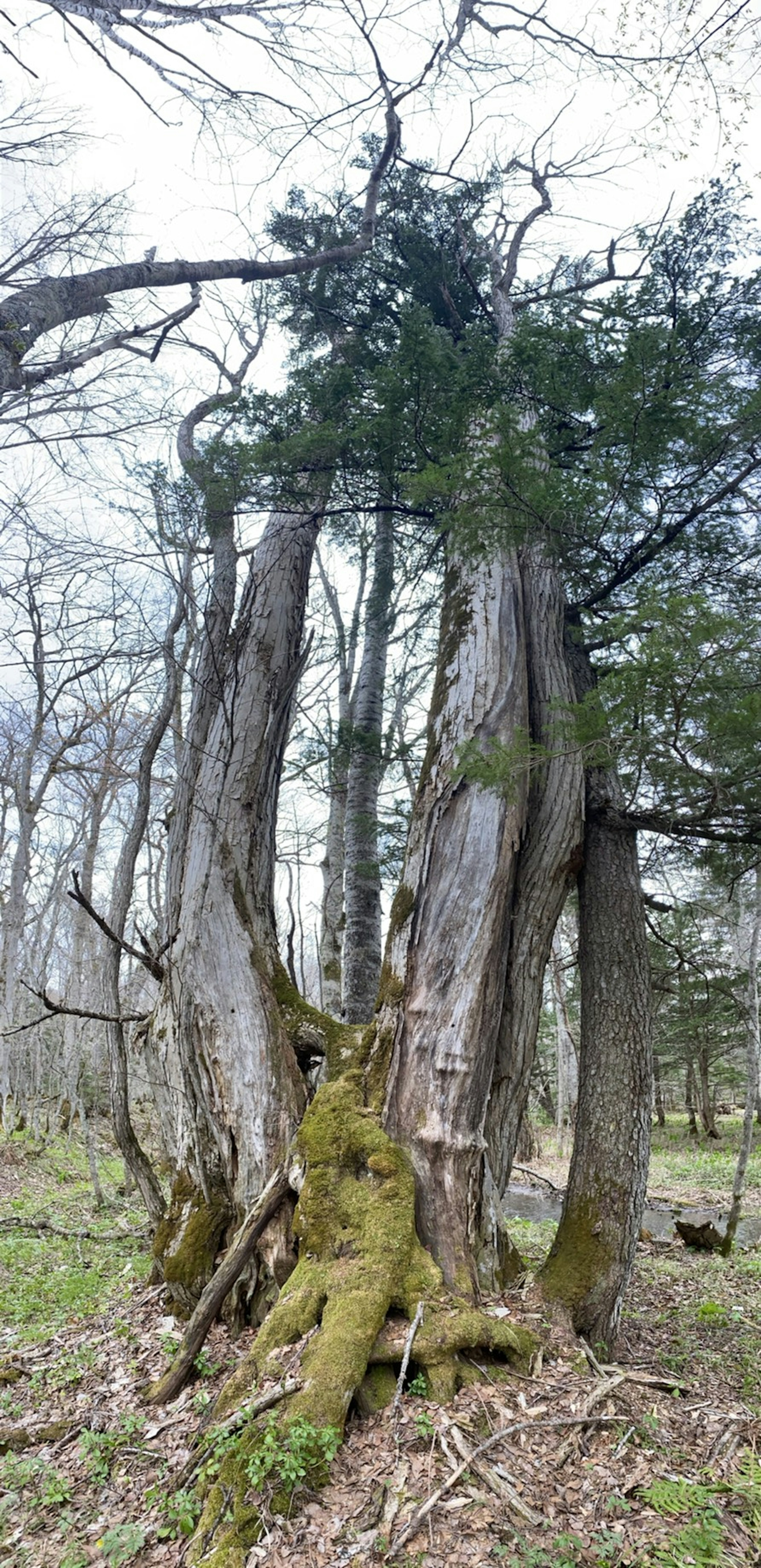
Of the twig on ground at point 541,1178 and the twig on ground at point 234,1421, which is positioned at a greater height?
the twig on ground at point 234,1421

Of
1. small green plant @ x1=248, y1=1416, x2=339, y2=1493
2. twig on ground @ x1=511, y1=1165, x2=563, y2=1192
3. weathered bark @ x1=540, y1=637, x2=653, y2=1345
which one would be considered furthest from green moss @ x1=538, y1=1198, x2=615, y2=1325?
twig on ground @ x1=511, y1=1165, x2=563, y2=1192

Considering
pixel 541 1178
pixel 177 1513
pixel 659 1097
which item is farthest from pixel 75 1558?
pixel 659 1097

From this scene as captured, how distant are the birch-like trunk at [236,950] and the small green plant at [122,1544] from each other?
1.71 m

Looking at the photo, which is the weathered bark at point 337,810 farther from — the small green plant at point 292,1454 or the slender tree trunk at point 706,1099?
the slender tree trunk at point 706,1099

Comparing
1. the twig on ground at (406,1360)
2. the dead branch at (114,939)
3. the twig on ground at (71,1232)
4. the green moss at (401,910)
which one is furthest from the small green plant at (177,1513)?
the twig on ground at (71,1232)

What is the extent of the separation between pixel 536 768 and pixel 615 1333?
3.46 metres

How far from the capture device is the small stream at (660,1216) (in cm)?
941

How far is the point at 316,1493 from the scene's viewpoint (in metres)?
2.51

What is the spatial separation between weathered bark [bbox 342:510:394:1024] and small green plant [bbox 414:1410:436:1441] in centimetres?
326

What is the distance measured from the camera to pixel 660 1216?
10.7 metres

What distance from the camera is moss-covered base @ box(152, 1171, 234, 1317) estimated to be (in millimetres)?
4180

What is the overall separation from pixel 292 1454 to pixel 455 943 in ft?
7.78

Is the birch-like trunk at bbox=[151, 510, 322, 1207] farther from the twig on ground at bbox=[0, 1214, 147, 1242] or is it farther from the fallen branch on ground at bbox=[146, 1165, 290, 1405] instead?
the twig on ground at bbox=[0, 1214, 147, 1242]

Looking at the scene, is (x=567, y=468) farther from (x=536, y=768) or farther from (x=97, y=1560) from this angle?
(x=97, y=1560)
